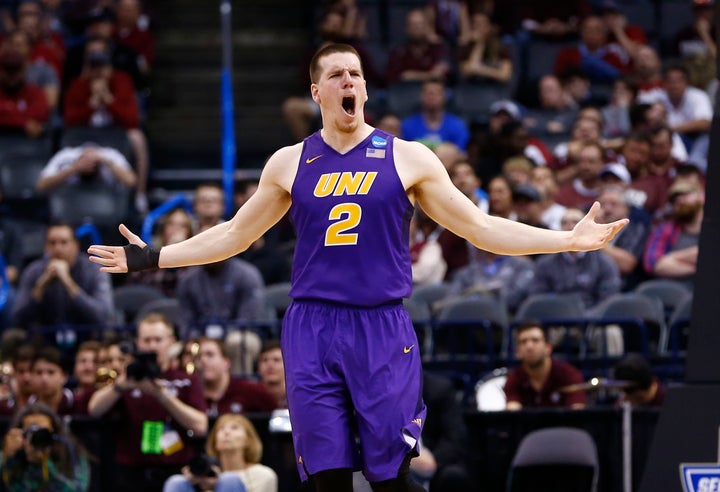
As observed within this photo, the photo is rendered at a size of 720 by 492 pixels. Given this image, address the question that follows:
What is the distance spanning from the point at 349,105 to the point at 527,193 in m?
7.46

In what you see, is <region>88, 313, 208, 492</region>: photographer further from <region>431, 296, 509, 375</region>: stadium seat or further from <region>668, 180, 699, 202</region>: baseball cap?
<region>668, 180, 699, 202</region>: baseball cap

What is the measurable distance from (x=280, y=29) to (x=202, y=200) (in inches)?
252

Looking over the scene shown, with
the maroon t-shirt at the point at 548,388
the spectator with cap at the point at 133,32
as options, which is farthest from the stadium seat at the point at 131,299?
the spectator with cap at the point at 133,32

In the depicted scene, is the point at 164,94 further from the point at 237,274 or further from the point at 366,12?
the point at 237,274

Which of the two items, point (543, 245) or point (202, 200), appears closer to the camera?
point (543, 245)

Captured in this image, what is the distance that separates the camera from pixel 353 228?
6.38 meters

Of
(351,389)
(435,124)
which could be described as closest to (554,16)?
(435,124)

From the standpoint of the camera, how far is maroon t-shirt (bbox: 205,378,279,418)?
35.7ft

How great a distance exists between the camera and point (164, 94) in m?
18.3

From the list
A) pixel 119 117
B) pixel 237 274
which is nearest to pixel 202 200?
pixel 237 274

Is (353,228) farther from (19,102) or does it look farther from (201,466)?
(19,102)

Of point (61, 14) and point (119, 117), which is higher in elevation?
point (61, 14)

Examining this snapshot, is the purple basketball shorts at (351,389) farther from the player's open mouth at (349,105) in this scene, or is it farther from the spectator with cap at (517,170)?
the spectator with cap at (517,170)

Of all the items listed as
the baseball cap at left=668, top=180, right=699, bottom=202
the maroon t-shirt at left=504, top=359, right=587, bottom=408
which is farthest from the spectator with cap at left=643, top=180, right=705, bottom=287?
the maroon t-shirt at left=504, top=359, right=587, bottom=408
